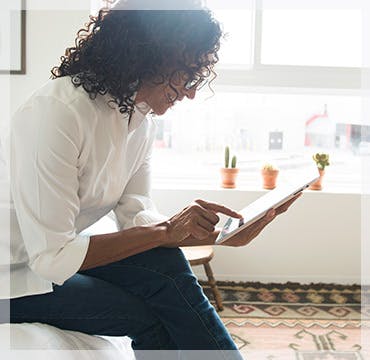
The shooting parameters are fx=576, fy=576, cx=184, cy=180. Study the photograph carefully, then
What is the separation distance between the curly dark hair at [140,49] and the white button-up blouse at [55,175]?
0.14 ft

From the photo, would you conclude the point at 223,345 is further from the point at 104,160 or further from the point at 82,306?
the point at 104,160

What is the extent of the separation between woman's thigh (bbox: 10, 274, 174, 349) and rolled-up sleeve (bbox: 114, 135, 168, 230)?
194 mm

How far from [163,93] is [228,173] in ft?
5.02

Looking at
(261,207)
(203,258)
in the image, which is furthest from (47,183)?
(203,258)

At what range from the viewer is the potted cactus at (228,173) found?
2.70m

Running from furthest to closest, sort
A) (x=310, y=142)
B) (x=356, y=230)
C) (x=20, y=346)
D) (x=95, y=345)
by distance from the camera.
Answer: (x=310, y=142) < (x=356, y=230) < (x=95, y=345) < (x=20, y=346)

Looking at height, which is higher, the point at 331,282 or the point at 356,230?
the point at 356,230

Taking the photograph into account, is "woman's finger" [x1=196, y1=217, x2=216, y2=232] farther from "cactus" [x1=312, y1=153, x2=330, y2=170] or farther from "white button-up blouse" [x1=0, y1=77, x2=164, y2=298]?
"cactus" [x1=312, y1=153, x2=330, y2=170]

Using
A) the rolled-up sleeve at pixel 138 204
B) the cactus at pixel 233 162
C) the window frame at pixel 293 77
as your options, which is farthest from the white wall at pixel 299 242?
the rolled-up sleeve at pixel 138 204

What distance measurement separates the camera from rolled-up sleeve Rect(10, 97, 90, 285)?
3.48ft

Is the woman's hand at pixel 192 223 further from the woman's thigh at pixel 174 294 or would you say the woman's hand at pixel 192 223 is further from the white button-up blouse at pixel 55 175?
the white button-up blouse at pixel 55 175

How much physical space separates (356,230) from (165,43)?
6.12ft

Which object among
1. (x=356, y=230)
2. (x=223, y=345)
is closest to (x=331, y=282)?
(x=356, y=230)

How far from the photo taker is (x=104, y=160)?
3.89 ft
